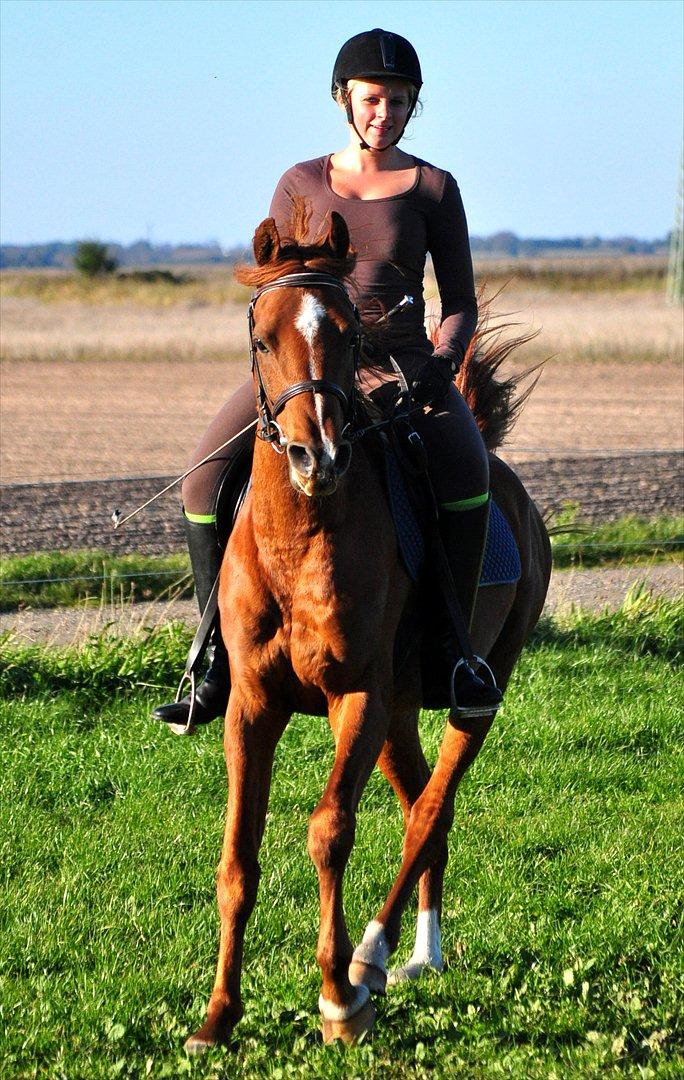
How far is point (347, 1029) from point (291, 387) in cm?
201

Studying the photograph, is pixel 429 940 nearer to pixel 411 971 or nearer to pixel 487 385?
pixel 411 971

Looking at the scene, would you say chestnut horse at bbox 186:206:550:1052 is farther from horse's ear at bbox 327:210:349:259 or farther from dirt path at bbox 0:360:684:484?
dirt path at bbox 0:360:684:484

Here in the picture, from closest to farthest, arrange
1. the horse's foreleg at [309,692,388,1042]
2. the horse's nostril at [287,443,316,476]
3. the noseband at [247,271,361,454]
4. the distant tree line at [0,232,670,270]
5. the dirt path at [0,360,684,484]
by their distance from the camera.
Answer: the horse's nostril at [287,443,316,476]
the noseband at [247,271,361,454]
the horse's foreleg at [309,692,388,1042]
the dirt path at [0,360,684,484]
the distant tree line at [0,232,670,270]

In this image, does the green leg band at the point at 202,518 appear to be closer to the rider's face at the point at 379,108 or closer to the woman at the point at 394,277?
the woman at the point at 394,277

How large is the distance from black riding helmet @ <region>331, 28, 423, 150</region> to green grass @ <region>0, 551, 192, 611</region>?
509 cm

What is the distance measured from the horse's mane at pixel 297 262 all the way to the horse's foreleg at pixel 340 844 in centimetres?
134

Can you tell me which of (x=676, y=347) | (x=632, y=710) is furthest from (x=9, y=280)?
(x=632, y=710)

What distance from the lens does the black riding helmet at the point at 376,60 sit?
14.7 feet

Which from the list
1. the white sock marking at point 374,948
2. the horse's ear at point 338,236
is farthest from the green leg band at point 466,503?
the white sock marking at point 374,948

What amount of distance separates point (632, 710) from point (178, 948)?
3637mm

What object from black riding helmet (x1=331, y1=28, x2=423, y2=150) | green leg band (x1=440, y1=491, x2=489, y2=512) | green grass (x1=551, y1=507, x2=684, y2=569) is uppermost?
black riding helmet (x1=331, y1=28, x2=423, y2=150)

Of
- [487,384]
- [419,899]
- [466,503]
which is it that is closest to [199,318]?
[487,384]

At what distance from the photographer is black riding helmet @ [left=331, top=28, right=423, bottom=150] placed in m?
4.47

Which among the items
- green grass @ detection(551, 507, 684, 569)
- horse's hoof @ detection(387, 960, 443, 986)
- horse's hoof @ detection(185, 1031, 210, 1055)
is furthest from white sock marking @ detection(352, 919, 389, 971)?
Answer: green grass @ detection(551, 507, 684, 569)
